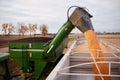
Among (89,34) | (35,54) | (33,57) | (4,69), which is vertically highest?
A: (89,34)

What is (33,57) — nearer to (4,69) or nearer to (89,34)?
(89,34)

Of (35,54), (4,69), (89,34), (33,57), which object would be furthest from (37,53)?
(4,69)

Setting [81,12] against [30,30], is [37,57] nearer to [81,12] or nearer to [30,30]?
[81,12]

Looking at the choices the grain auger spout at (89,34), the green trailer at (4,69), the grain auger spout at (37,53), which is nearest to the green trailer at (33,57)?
the grain auger spout at (37,53)

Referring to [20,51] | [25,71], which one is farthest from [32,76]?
[20,51]

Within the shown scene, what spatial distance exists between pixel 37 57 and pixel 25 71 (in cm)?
77

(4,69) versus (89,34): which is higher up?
(89,34)

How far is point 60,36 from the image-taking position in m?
7.45

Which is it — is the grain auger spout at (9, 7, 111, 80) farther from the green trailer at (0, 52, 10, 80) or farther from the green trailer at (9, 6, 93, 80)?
the green trailer at (0, 52, 10, 80)

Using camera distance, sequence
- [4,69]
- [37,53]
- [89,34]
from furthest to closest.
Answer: [37,53] → [89,34] → [4,69]

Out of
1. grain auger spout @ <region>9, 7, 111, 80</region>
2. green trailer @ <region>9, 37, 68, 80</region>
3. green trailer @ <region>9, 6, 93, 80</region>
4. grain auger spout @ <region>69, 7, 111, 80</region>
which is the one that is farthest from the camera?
green trailer @ <region>9, 37, 68, 80</region>

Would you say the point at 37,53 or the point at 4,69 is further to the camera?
the point at 37,53

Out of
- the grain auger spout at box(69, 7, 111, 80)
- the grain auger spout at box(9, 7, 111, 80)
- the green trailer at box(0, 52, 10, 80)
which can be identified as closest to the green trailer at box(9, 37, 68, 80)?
the grain auger spout at box(9, 7, 111, 80)

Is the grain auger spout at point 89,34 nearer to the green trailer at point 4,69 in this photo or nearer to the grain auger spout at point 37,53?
the grain auger spout at point 37,53
